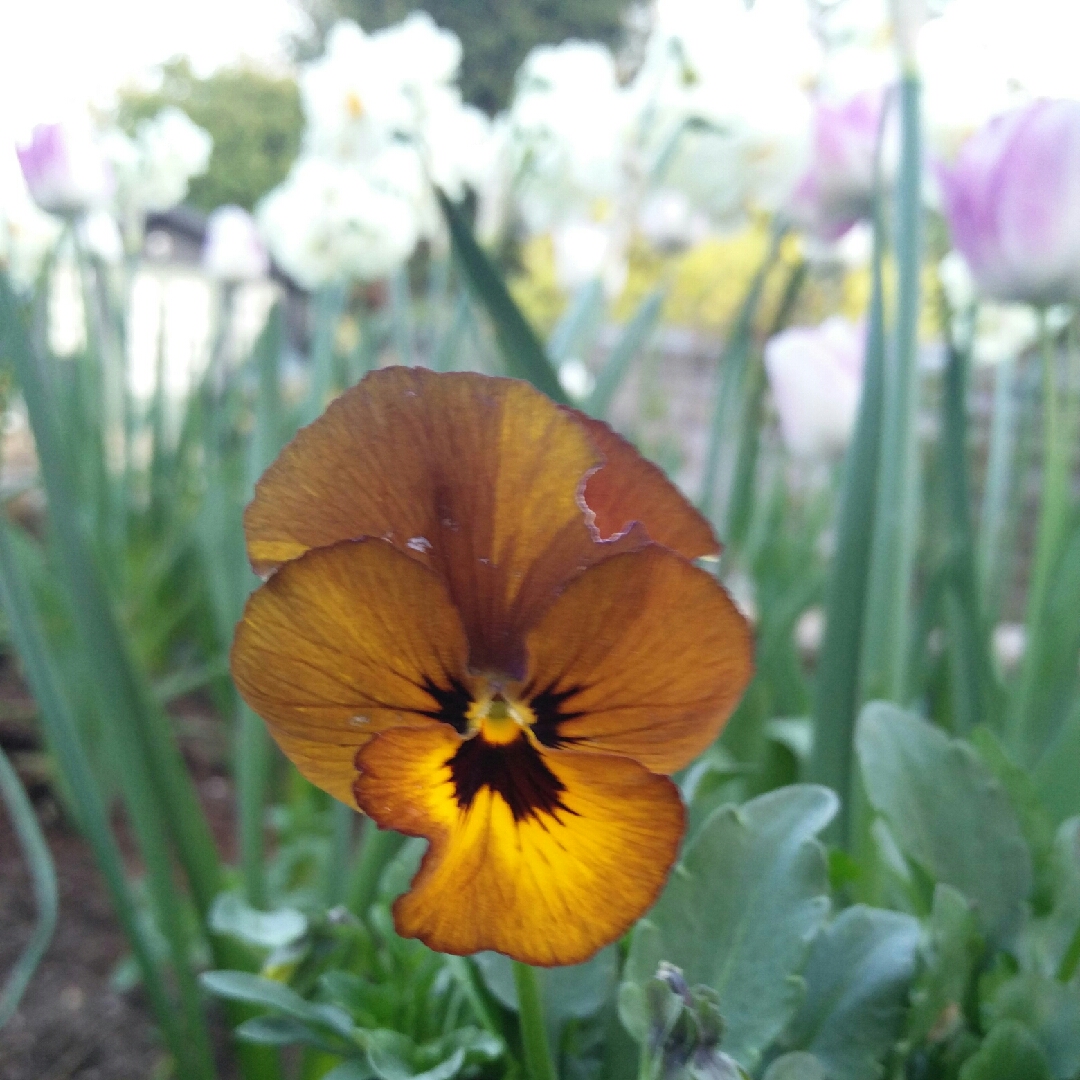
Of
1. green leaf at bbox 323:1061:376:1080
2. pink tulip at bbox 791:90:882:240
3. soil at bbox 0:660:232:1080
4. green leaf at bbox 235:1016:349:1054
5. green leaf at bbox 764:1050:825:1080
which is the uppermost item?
pink tulip at bbox 791:90:882:240

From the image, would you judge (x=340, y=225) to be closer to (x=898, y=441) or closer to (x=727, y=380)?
(x=727, y=380)

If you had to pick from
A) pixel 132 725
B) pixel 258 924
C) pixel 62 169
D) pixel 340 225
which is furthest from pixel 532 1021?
pixel 62 169

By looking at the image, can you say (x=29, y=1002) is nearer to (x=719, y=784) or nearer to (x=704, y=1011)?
(x=719, y=784)

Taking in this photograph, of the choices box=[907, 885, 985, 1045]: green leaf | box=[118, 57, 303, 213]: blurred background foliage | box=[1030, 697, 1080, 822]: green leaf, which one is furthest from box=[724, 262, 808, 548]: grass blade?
box=[118, 57, 303, 213]: blurred background foliage

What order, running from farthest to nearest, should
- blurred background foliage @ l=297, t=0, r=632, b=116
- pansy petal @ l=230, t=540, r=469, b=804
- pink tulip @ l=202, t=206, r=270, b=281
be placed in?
blurred background foliage @ l=297, t=0, r=632, b=116 → pink tulip @ l=202, t=206, r=270, b=281 → pansy petal @ l=230, t=540, r=469, b=804

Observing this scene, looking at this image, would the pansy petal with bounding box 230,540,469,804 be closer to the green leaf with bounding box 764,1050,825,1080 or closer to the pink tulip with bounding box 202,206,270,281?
the green leaf with bounding box 764,1050,825,1080

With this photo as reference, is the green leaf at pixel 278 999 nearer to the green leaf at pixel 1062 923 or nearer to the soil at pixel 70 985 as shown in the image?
the green leaf at pixel 1062 923
